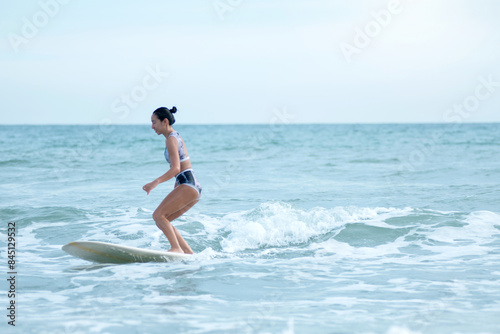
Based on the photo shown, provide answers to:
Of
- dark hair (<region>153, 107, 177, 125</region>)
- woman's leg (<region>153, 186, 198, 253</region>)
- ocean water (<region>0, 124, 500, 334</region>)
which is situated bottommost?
ocean water (<region>0, 124, 500, 334</region>)

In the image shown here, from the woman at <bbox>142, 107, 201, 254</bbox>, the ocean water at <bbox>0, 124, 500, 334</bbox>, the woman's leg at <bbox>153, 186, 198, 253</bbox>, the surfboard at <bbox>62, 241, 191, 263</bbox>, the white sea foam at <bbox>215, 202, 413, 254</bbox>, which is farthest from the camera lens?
the white sea foam at <bbox>215, 202, 413, 254</bbox>

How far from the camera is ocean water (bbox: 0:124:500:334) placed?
4750mm

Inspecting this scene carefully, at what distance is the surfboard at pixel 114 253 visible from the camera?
6.88 meters

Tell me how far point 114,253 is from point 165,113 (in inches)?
73.2

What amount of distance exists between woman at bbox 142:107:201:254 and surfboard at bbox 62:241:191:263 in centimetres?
21

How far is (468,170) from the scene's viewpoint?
1791cm

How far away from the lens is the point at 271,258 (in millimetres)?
7375

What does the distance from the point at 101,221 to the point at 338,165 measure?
11922 millimetres

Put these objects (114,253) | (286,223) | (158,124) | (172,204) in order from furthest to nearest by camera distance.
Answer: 1. (286,223)
2. (114,253)
3. (172,204)
4. (158,124)

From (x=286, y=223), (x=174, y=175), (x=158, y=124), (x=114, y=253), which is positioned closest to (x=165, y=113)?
(x=158, y=124)

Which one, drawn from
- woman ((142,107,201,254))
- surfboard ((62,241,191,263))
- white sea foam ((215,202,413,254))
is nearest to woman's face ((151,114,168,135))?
woman ((142,107,201,254))

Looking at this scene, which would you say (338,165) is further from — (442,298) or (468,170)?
(442,298)

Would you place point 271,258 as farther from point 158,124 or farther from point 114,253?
point 158,124

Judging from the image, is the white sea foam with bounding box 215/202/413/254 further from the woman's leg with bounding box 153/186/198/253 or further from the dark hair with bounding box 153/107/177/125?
the dark hair with bounding box 153/107/177/125
